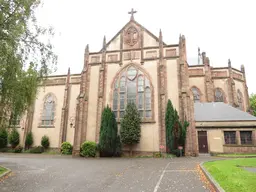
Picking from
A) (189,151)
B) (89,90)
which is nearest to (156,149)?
(189,151)

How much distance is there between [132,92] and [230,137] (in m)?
12.5

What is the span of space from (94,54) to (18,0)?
14.0 meters

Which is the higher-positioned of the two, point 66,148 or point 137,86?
point 137,86

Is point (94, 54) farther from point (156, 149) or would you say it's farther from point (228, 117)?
point (228, 117)

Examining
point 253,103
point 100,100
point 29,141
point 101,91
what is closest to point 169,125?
point 100,100

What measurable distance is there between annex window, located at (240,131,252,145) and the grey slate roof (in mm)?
1578

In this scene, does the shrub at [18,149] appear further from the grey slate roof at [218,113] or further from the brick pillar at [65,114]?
the grey slate roof at [218,113]

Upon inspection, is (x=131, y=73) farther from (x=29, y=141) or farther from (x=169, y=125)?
(x=29, y=141)

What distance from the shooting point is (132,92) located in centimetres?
2184

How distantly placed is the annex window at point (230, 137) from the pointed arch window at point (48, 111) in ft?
75.5

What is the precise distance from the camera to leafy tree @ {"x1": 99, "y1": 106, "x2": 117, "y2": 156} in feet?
62.4

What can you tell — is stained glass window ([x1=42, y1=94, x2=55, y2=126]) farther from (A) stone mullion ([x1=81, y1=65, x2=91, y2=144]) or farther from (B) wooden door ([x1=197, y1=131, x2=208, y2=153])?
(B) wooden door ([x1=197, y1=131, x2=208, y2=153])

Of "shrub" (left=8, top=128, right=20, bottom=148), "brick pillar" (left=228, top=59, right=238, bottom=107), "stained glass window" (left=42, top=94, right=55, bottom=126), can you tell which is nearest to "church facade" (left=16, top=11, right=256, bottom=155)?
"stained glass window" (left=42, top=94, right=55, bottom=126)

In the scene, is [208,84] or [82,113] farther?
[208,84]
